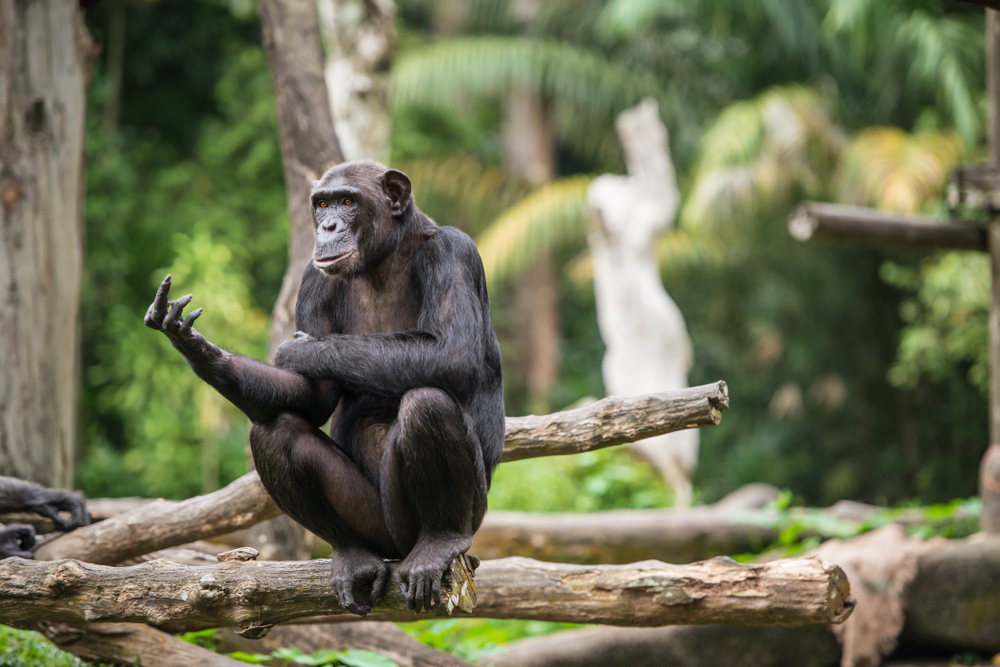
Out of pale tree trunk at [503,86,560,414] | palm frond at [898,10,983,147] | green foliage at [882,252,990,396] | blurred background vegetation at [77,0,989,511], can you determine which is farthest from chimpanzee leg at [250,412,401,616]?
pale tree trunk at [503,86,560,414]

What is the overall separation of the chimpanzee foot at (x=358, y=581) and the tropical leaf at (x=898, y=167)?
922 centimetres

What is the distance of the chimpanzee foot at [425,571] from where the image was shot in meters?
3.26

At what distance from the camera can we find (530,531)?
25.3 ft

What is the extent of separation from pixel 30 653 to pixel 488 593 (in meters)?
2.26

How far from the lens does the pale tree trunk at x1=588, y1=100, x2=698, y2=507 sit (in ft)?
40.5

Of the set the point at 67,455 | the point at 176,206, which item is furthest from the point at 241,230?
the point at 67,455

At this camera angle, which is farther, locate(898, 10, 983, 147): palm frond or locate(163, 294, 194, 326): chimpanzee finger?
locate(898, 10, 983, 147): palm frond

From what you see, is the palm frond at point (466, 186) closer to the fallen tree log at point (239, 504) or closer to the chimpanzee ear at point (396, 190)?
the fallen tree log at point (239, 504)

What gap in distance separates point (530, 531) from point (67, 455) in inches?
147

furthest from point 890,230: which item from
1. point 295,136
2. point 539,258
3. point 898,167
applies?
point 539,258

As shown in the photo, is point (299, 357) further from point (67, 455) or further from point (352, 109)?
point (352, 109)

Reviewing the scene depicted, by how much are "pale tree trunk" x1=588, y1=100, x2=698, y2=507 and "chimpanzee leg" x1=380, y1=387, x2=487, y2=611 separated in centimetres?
885

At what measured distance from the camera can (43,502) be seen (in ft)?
15.0

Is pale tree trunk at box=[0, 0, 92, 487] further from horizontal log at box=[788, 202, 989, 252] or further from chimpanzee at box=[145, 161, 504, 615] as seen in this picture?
horizontal log at box=[788, 202, 989, 252]
